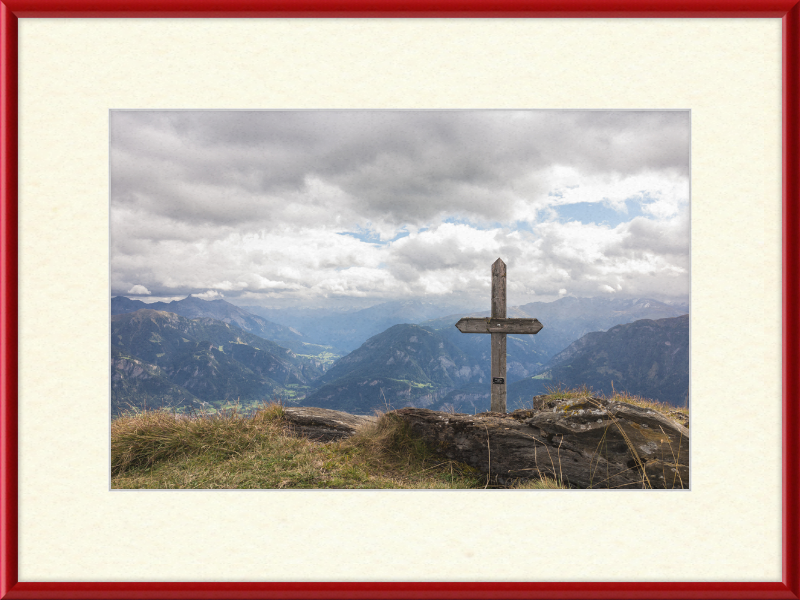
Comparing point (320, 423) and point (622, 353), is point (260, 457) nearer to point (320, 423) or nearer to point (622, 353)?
point (320, 423)

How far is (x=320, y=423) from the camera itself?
5020 mm

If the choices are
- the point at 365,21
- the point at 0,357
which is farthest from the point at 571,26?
the point at 0,357

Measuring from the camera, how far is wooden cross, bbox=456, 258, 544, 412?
5492 millimetres

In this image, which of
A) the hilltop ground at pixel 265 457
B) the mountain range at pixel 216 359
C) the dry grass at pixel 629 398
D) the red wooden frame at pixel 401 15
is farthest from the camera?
the mountain range at pixel 216 359

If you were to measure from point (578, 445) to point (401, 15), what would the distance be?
4.90 m

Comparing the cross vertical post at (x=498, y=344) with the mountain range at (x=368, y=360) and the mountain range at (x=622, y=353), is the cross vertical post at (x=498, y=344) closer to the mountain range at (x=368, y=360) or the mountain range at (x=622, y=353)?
the mountain range at (x=368, y=360)

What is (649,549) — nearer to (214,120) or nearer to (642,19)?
(642,19)

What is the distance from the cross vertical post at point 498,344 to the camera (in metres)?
5.55

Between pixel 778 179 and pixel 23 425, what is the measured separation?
748 cm

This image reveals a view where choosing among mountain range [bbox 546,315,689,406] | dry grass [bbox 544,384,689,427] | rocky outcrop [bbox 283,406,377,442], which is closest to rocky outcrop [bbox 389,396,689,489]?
dry grass [bbox 544,384,689,427]

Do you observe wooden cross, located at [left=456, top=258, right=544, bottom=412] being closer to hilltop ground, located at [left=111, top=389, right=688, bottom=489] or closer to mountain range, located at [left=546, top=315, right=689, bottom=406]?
hilltop ground, located at [left=111, top=389, right=688, bottom=489]

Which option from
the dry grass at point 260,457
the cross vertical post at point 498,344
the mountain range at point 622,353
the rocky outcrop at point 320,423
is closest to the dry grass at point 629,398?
the cross vertical post at point 498,344

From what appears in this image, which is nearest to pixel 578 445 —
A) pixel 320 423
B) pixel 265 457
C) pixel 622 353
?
pixel 320 423

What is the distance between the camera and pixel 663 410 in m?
5.24
